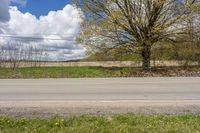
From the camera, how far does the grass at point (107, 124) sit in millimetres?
7211

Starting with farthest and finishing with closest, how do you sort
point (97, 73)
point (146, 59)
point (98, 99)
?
point (146, 59) → point (97, 73) → point (98, 99)

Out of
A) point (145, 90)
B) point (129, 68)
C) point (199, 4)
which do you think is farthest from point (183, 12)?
point (145, 90)

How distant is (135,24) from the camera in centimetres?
2564

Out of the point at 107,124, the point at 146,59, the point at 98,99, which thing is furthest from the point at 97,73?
the point at 107,124

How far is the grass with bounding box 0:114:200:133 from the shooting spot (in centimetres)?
721

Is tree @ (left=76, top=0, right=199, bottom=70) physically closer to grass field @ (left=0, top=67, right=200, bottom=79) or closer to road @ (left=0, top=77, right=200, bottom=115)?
grass field @ (left=0, top=67, right=200, bottom=79)

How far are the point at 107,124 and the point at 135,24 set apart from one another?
1852 cm

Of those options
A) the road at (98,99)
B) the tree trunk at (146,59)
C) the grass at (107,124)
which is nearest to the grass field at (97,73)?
the tree trunk at (146,59)

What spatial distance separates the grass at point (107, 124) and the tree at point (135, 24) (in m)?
17.0

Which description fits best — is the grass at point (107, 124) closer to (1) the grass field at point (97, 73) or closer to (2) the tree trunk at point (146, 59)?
(1) the grass field at point (97, 73)

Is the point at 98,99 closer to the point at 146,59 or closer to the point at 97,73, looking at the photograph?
the point at 97,73

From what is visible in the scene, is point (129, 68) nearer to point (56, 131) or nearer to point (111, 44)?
point (111, 44)

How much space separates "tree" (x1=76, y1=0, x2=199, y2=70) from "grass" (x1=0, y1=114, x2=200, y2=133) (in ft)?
55.8

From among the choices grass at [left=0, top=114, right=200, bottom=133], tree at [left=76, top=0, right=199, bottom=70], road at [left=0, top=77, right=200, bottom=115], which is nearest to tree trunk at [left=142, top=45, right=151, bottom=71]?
tree at [left=76, top=0, right=199, bottom=70]
